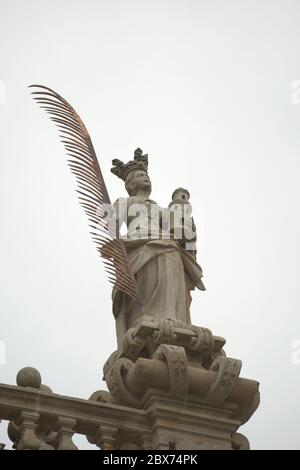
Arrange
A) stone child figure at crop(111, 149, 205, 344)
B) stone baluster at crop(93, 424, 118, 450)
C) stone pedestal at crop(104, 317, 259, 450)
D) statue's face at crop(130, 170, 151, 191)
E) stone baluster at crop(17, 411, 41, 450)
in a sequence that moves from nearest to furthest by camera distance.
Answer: stone baluster at crop(17, 411, 41, 450) < stone baluster at crop(93, 424, 118, 450) < stone pedestal at crop(104, 317, 259, 450) < stone child figure at crop(111, 149, 205, 344) < statue's face at crop(130, 170, 151, 191)

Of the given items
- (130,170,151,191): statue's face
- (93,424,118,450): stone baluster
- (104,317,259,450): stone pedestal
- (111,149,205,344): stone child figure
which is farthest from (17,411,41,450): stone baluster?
(130,170,151,191): statue's face

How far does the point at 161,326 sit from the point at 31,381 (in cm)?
180

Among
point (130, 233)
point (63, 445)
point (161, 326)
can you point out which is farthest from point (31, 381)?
point (130, 233)

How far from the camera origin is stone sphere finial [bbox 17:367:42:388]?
1417 centimetres

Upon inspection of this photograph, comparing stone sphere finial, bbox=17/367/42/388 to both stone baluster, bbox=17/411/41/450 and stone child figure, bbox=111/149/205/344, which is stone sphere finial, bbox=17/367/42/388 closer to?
stone baluster, bbox=17/411/41/450

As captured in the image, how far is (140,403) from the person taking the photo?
1466 cm

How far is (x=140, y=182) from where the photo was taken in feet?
57.3

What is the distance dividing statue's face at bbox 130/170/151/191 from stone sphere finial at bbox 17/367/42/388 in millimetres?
4032

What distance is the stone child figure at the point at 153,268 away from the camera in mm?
15905

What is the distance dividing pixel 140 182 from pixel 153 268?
66.6 inches

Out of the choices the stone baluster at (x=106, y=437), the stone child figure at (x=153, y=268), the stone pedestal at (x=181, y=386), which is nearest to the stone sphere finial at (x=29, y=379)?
the stone baluster at (x=106, y=437)

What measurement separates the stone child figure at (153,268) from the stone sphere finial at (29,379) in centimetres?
192

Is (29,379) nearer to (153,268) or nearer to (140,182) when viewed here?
(153,268)
